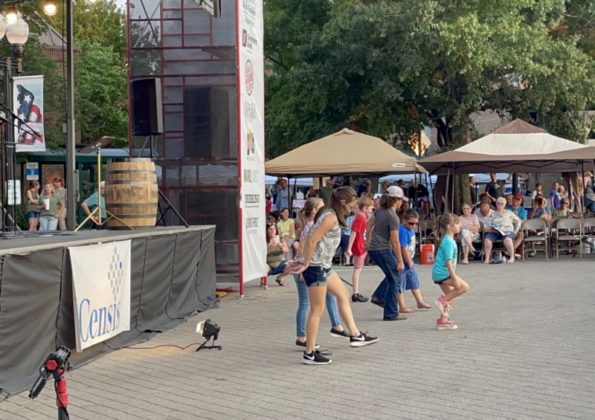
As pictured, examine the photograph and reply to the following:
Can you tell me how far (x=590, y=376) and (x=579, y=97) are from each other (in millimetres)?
20775

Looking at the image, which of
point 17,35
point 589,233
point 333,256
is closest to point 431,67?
point 589,233

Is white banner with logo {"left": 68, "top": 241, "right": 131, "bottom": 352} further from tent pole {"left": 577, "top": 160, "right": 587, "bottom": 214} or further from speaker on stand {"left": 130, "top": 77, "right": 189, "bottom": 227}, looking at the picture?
tent pole {"left": 577, "top": 160, "right": 587, "bottom": 214}

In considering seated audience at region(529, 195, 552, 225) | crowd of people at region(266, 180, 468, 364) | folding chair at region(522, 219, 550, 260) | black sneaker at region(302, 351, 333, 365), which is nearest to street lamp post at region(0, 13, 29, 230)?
crowd of people at region(266, 180, 468, 364)

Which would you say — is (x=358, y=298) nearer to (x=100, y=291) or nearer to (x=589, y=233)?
(x=100, y=291)

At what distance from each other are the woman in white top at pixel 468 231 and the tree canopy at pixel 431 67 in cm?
588

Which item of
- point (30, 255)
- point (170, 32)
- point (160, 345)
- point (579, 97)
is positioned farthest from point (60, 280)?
point (579, 97)

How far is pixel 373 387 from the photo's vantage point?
8148mm

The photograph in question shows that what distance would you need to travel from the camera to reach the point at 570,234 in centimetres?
2188

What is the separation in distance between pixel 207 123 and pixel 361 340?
6.22m

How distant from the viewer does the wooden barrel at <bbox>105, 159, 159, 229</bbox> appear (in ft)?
40.5

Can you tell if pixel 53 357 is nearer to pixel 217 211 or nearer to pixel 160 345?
pixel 160 345

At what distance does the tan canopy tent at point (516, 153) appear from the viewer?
21.3 meters

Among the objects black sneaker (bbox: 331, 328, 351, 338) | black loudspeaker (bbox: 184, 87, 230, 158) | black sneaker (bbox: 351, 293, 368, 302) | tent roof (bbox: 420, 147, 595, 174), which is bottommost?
black sneaker (bbox: 351, 293, 368, 302)

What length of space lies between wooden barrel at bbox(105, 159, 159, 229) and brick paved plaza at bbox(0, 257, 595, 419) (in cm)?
159
